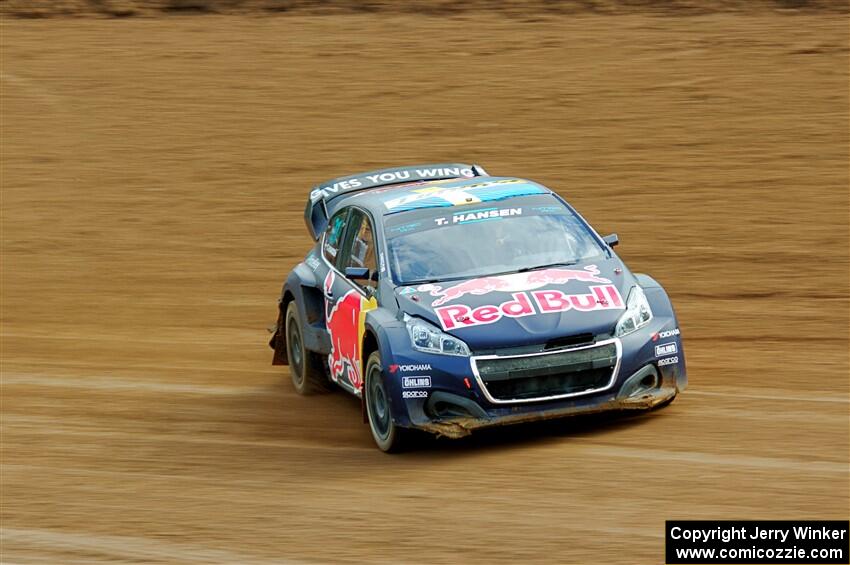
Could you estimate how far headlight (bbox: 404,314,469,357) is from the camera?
28.7ft

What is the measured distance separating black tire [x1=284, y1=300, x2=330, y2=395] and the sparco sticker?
7.87 ft

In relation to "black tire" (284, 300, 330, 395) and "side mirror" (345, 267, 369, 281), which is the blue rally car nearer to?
"side mirror" (345, 267, 369, 281)

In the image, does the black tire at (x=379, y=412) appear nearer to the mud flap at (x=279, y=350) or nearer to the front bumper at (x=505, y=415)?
the front bumper at (x=505, y=415)

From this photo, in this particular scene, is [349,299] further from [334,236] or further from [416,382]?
[416,382]

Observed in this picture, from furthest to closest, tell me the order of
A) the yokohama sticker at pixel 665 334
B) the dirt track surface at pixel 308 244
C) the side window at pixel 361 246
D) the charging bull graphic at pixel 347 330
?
the side window at pixel 361 246 → the charging bull graphic at pixel 347 330 → the yokohama sticker at pixel 665 334 → the dirt track surface at pixel 308 244

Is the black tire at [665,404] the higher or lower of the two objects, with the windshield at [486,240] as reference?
lower

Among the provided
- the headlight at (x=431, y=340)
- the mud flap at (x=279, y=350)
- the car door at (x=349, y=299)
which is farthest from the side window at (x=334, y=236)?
the headlight at (x=431, y=340)

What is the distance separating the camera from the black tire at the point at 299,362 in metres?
11.2

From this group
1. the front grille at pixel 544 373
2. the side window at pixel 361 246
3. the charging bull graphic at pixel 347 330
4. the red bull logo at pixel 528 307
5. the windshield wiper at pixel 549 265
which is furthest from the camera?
the side window at pixel 361 246

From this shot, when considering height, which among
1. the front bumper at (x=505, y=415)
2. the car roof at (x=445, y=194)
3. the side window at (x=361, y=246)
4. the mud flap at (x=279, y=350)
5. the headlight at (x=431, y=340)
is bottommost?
the mud flap at (x=279, y=350)

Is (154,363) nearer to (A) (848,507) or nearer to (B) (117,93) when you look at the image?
(A) (848,507)

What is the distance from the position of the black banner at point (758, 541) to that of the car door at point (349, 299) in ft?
10.5

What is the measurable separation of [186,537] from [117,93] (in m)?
15.6

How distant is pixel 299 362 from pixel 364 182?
66.2 inches
